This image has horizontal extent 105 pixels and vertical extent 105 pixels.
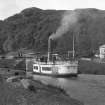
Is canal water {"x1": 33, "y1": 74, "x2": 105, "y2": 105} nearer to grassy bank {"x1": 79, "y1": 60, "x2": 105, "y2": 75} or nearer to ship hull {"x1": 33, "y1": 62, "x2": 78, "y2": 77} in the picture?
ship hull {"x1": 33, "y1": 62, "x2": 78, "y2": 77}

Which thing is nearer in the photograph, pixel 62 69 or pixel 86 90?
pixel 86 90

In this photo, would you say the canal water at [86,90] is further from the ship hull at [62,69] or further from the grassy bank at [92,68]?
the grassy bank at [92,68]

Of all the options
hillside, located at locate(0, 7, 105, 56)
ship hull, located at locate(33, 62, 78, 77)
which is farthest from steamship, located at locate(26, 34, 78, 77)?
hillside, located at locate(0, 7, 105, 56)

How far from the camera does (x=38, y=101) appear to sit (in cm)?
2108

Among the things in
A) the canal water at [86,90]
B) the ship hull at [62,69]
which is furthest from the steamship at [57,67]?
the canal water at [86,90]

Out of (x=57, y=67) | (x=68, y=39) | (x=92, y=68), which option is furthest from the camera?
(x=68, y=39)

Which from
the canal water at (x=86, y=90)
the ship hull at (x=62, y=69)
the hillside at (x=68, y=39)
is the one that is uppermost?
the hillside at (x=68, y=39)

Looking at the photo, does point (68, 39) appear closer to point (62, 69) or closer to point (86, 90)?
point (62, 69)

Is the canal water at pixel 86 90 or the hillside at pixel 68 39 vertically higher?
the hillside at pixel 68 39

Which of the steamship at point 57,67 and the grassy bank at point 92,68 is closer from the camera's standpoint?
the steamship at point 57,67

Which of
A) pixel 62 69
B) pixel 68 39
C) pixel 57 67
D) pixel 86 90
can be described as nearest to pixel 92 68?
pixel 57 67

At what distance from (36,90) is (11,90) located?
245 centimetres

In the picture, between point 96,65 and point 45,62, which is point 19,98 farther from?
point 96,65

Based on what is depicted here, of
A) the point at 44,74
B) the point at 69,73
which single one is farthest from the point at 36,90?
the point at 44,74
